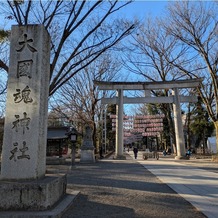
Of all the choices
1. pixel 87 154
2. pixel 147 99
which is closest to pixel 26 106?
pixel 87 154

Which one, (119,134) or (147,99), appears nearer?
(119,134)

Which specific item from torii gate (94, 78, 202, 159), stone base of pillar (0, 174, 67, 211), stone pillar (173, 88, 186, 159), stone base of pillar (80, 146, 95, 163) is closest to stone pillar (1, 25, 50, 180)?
stone base of pillar (0, 174, 67, 211)

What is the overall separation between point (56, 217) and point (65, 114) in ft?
90.1

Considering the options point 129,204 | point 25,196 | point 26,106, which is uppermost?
point 26,106

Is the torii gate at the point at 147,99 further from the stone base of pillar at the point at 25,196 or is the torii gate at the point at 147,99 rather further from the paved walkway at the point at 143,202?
the stone base of pillar at the point at 25,196

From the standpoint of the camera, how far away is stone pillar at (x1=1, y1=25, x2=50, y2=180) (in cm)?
572

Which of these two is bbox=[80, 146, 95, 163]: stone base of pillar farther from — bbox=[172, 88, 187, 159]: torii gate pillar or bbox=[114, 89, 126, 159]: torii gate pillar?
bbox=[172, 88, 187, 159]: torii gate pillar

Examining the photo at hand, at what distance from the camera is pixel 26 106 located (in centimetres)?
591

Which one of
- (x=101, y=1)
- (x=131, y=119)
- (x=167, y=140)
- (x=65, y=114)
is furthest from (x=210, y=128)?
(x=101, y=1)

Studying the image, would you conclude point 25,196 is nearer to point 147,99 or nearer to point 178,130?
point 147,99

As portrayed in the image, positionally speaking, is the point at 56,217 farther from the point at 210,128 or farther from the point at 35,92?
the point at 210,128

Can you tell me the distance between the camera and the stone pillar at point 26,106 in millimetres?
5719

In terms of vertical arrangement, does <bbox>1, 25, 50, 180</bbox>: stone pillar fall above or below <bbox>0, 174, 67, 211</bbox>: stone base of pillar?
above

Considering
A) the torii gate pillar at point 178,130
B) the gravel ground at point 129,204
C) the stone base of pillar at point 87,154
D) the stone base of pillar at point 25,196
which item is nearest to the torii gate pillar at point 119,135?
the stone base of pillar at point 87,154
